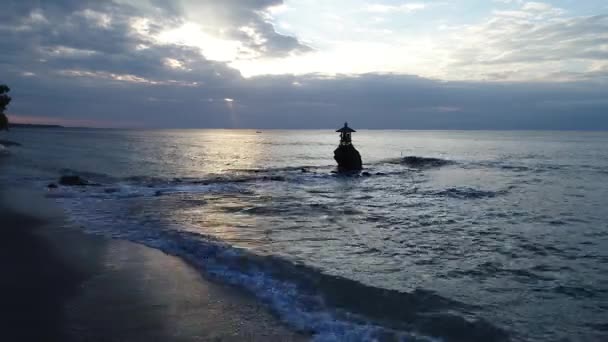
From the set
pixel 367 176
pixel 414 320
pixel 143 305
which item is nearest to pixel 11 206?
pixel 143 305

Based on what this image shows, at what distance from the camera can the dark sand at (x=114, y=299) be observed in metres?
6.71

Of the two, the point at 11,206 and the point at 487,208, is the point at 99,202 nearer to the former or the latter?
the point at 11,206

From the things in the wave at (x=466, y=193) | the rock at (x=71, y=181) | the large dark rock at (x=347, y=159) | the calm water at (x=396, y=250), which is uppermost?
the large dark rock at (x=347, y=159)

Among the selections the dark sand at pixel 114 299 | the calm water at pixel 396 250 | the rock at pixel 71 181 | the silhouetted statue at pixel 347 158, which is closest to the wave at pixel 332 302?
the calm water at pixel 396 250

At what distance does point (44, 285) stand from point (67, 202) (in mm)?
14393

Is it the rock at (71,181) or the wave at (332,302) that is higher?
the rock at (71,181)

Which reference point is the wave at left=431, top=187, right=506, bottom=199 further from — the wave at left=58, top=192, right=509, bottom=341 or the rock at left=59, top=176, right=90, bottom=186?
the rock at left=59, top=176, right=90, bottom=186

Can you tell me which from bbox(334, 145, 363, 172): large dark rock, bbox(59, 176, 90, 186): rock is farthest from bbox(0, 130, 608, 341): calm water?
bbox(334, 145, 363, 172): large dark rock

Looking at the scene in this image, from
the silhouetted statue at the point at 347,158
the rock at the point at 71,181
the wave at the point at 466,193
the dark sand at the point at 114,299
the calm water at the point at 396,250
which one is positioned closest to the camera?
the dark sand at the point at 114,299

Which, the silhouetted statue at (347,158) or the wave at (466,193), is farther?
the silhouetted statue at (347,158)

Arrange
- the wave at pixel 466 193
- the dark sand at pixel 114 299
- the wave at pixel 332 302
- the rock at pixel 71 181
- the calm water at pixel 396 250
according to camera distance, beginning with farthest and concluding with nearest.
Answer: the rock at pixel 71 181 < the wave at pixel 466 193 < the calm water at pixel 396 250 < the wave at pixel 332 302 < the dark sand at pixel 114 299

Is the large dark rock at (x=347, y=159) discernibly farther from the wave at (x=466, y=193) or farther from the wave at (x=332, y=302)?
the wave at (x=332, y=302)

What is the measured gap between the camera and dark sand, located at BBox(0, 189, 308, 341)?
6.71 m

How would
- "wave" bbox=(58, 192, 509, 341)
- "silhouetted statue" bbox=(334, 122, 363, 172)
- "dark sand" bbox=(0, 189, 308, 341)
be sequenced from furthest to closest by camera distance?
"silhouetted statue" bbox=(334, 122, 363, 172) < "wave" bbox=(58, 192, 509, 341) < "dark sand" bbox=(0, 189, 308, 341)
